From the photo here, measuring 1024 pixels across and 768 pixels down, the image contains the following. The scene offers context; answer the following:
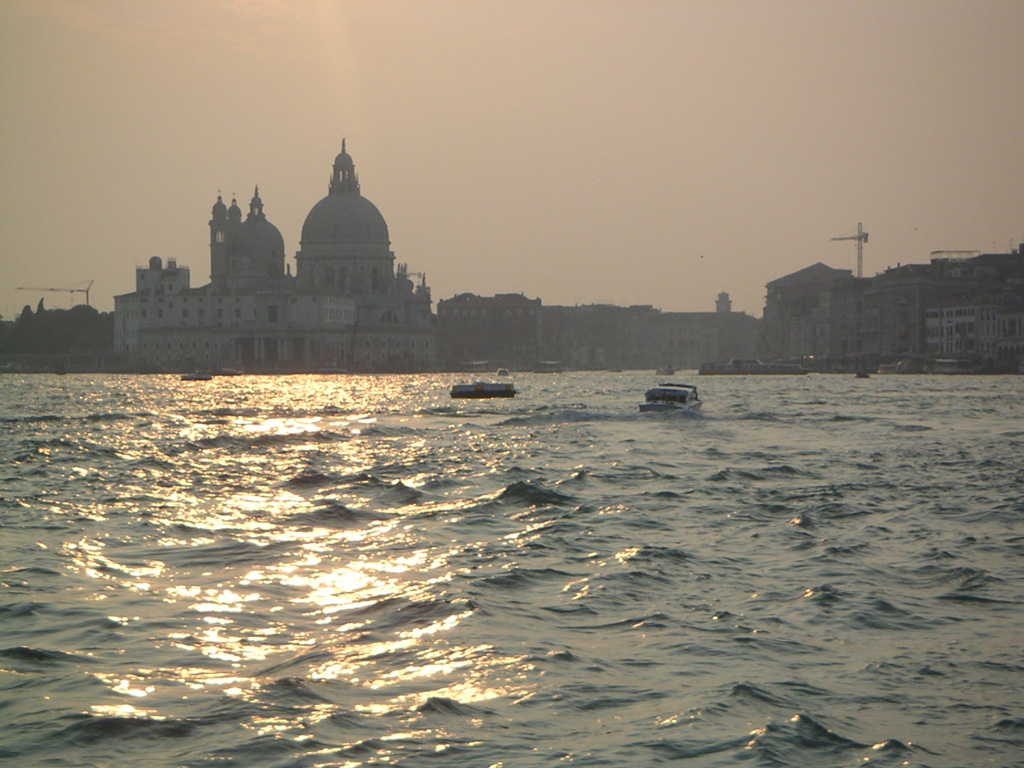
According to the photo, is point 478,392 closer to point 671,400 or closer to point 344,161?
point 671,400

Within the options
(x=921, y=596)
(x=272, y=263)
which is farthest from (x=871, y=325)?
(x=921, y=596)

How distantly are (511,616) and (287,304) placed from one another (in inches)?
4979

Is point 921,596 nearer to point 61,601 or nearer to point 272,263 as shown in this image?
point 61,601

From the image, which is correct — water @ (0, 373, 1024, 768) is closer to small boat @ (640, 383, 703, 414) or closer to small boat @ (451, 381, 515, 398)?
small boat @ (640, 383, 703, 414)

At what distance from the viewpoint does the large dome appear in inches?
5620

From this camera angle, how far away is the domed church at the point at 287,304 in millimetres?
134875

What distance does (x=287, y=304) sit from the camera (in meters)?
135

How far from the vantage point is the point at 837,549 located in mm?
14125

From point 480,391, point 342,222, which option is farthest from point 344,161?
point 480,391

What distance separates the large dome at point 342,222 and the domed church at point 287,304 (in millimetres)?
104

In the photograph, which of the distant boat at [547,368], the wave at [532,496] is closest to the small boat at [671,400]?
the wave at [532,496]

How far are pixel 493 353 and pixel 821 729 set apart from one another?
157206 mm

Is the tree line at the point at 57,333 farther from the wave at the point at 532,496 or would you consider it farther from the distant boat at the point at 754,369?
the wave at the point at 532,496

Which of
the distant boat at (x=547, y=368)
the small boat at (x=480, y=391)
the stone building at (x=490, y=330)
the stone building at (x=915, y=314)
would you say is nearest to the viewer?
the small boat at (x=480, y=391)
